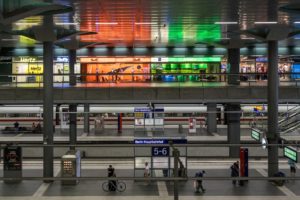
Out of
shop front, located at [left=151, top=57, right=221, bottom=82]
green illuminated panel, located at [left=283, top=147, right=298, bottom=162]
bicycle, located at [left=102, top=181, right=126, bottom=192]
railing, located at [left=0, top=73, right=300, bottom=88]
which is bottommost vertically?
bicycle, located at [left=102, top=181, right=126, bottom=192]

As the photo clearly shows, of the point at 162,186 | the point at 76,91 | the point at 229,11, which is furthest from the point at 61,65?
the point at 229,11

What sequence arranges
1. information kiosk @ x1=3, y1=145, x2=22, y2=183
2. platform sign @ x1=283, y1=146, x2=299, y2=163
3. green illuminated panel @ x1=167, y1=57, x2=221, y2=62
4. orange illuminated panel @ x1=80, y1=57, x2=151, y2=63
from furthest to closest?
orange illuminated panel @ x1=80, y1=57, x2=151, y2=63, green illuminated panel @ x1=167, y1=57, x2=221, y2=62, platform sign @ x1=283, y1=146, x2=299, y2=163, information kiosk @ x1=3, y1=145, x2=22, y2=183

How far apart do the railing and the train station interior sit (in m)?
0.15

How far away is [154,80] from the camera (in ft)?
107

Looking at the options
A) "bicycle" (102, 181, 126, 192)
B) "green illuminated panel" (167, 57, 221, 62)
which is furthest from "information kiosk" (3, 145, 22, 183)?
"green illuminated panel" (167, 57, 221, 62)

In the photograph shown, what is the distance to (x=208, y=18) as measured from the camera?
1638cm

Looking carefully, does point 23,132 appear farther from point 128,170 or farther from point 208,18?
point 208,18

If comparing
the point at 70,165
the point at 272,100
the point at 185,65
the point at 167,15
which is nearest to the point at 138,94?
the point at 70,165

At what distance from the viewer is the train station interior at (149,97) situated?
15.2 metres

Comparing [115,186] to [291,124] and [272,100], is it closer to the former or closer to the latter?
[272,100]

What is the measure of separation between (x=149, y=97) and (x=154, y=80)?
9585 mm

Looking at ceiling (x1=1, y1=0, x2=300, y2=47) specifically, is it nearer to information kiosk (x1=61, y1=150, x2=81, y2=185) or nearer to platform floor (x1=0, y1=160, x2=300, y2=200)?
information kiosk (x1=61, y1=150, x2=81, y2=185)

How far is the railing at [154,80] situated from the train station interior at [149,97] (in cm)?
15

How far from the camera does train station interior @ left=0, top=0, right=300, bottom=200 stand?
1516cm
